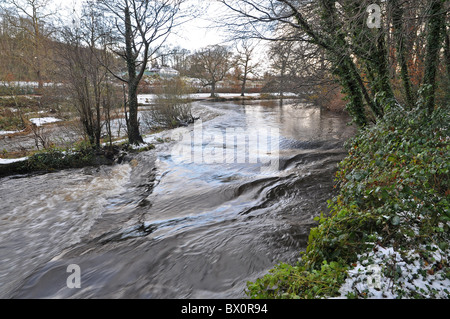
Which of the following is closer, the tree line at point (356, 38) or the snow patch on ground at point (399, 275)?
the snow patch on ground at point (399, 275)

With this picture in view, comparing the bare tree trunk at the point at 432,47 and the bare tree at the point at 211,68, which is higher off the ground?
the bare tree at the point at 211,68

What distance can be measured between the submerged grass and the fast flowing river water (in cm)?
120

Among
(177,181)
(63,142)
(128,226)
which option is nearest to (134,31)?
(63,142)

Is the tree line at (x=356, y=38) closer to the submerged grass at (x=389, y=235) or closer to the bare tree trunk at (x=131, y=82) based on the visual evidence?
the submerged grass at (x=389, y=235)

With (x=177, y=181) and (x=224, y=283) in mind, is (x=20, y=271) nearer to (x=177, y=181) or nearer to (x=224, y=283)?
(x=224, y=283)

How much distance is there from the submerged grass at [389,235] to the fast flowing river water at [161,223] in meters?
1.20

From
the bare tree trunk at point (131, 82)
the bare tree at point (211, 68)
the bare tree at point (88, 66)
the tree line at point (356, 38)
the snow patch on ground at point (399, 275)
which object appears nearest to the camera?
the snow patch on ground at point (399, 275)

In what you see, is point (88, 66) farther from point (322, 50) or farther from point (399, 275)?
point (399, 275)

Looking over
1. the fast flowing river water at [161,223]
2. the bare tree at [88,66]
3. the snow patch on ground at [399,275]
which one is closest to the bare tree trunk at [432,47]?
the fast flowing river water at [161,223]

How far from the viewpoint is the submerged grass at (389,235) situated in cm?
231

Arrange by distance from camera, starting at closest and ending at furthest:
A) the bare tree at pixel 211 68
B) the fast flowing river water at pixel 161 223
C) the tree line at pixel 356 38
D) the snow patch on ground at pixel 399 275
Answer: the snow patch on ground at pixel 399 275
the fast flowing river water at pixel 161 223
the tree line at pixel 356 38
the bare tree at pixel 211 68

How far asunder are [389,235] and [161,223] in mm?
4172

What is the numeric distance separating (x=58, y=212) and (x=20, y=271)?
79.2 inches

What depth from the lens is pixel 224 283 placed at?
3.60m
